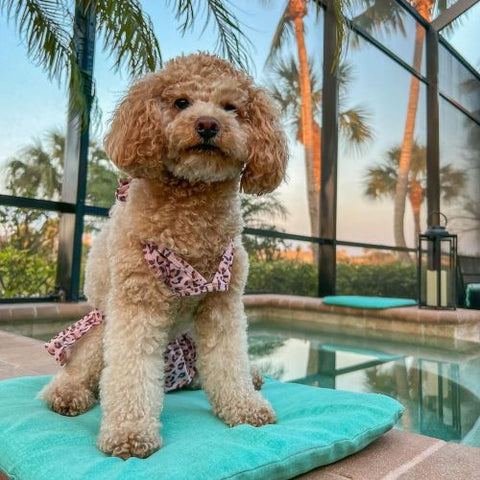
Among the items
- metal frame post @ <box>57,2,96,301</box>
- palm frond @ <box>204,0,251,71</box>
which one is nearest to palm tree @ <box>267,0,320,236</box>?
metal frame post @ <box>57,2,96,301</box>

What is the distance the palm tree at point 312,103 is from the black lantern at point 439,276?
213 centimetres

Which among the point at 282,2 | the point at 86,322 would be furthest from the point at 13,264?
the point at 282,2

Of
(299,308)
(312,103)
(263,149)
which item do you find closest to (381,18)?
(312,103)

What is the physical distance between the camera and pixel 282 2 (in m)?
6.63

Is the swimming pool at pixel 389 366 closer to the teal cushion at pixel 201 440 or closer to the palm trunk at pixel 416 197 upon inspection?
the teal cushion at pixel 201 440

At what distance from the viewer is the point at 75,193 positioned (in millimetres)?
4055

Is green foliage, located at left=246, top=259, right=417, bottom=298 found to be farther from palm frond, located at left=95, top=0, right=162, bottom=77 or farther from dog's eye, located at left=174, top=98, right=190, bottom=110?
dog's eye, located at left=174, top=98, right=190, bottom=110

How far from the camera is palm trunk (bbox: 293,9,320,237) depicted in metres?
6.88

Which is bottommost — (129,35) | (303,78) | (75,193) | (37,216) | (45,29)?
(37,216)

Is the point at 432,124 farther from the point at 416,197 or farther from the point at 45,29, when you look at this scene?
the point at 45,29

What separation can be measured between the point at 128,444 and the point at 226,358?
1.17 feet

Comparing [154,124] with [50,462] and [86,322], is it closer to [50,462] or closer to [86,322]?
[86,322]

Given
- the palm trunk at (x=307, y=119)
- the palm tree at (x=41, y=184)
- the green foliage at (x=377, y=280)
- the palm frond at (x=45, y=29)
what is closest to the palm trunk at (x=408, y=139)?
the green foliage at (x=377, y=280)

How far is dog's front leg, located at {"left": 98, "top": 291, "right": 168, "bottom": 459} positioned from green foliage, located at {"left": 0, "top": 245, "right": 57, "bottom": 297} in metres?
3.06
